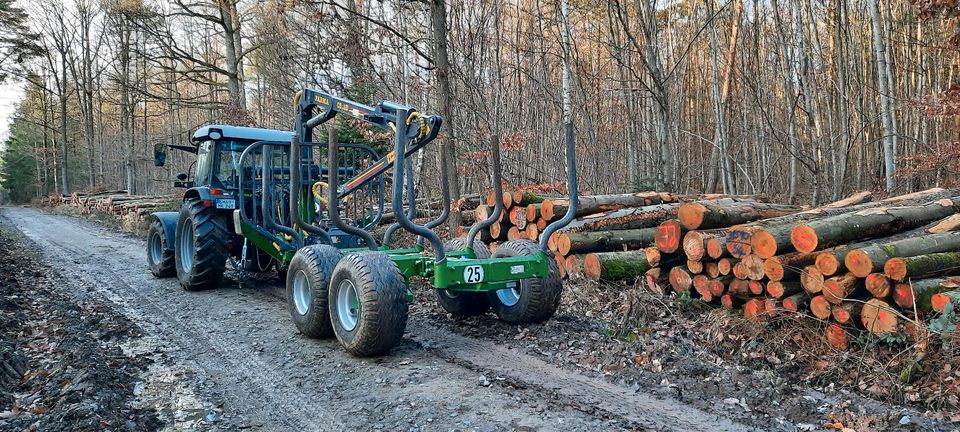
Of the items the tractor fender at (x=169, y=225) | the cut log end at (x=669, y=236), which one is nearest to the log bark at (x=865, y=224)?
the cut log end at (x=669, y=236)

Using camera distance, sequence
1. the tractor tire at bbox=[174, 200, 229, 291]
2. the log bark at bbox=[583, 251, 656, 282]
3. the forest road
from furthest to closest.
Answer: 1. the tractor tire at bbox=[174, 200, 229, 291]
2. the log bark at bbox=[583, 251, 656, 282]
3. the forest road

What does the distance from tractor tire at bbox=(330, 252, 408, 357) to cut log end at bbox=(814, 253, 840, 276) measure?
3.57m

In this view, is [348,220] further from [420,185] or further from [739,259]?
[420,185]

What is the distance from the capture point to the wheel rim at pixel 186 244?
8531 mm

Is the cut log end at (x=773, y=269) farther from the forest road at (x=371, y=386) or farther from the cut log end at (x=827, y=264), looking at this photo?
the forest road at (x=371, y=386)

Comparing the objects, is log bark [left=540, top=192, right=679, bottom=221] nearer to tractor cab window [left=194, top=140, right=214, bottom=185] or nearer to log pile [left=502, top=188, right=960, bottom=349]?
log pile [left=502, top=188, right=960, bottom=349]

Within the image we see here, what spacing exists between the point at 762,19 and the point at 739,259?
1314 cm

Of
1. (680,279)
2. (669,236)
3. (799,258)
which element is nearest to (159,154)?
(669,236)

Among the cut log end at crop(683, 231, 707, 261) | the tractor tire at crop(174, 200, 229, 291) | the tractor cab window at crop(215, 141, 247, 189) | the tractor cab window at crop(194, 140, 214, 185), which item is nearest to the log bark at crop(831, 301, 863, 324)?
the cut log end at crop(683, 231, 707, 261)

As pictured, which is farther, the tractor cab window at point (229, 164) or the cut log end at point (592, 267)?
the tractor cab window at point (229, 164)

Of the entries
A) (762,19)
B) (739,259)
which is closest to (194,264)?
(739,259)

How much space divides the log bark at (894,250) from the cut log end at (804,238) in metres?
0.34

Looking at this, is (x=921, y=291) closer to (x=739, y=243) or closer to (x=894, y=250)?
(x=894, y=250)

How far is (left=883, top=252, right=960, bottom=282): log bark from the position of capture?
15.7 ft
